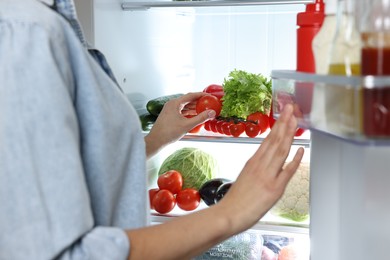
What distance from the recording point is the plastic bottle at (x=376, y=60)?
780 millimetres

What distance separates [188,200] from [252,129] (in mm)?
378

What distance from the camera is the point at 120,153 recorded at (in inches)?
43.5

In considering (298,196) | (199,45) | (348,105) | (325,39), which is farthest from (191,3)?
(348,105)

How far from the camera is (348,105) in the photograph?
2.69 feet

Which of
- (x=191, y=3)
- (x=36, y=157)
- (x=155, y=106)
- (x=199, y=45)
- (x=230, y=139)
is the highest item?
(x=191, y=3)

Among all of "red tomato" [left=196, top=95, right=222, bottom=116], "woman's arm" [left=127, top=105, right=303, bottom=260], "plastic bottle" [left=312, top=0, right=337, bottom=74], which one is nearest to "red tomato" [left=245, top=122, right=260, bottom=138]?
"red tomato" [left=196, top=95, right=222, bottom=116]

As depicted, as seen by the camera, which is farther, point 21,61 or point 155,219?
point 155,219

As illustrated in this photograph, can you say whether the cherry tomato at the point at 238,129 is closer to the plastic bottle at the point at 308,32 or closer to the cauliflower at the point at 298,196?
the cauliflower at the point at 298,196

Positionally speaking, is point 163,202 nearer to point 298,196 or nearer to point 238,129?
point 238,129

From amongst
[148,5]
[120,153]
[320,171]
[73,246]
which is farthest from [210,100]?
[73,246]

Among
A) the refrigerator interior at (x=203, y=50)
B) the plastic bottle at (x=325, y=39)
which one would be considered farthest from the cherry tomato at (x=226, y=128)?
the plastic bottle at (x=325, y=39)

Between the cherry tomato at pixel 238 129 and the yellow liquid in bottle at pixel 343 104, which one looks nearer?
the yellow liquid in bottle at pixel 343 104

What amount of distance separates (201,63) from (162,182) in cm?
60

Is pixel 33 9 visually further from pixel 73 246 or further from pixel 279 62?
pixel 279 62
